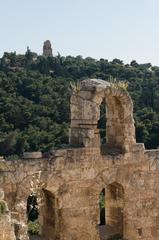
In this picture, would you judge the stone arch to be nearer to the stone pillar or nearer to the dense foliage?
the stone pillar

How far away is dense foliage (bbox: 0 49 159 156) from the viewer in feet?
105

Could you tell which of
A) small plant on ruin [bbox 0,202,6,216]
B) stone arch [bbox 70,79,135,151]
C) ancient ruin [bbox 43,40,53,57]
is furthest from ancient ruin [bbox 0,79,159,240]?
ancient ruin [bbox 43,40,53,57]

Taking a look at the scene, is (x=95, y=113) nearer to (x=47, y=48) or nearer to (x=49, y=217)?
(x=49, y=217)

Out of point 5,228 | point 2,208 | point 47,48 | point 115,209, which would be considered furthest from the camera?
point 47,48

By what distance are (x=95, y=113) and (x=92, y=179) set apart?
5.97ft

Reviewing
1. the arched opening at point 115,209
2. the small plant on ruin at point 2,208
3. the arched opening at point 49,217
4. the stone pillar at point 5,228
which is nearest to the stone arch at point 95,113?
the arched opening at point 115,209

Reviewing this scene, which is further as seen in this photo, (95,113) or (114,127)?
(114,127)

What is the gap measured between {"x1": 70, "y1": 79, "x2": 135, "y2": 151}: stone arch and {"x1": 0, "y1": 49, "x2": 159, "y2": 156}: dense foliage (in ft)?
46.8

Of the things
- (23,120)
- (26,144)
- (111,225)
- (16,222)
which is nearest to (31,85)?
(23,120)

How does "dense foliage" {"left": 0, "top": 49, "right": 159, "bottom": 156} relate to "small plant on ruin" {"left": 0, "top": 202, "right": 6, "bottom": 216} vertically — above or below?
above

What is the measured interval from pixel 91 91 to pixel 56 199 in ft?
10.1

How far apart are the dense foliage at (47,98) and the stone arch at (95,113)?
561 inches

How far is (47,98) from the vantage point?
37781 mm

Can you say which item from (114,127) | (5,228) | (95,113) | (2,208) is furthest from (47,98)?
(5,228)
